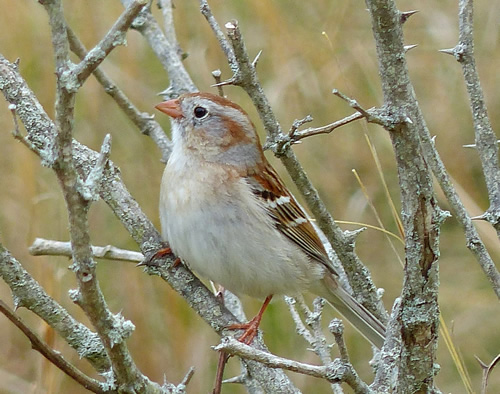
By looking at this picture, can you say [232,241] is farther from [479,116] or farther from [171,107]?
[479,116]

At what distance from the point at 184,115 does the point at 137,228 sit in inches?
30.4

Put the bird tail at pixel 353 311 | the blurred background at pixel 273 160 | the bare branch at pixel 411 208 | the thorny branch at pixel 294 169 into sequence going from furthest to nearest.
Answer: the blurred background at pixel 273 160, the bird tail at pixel 353 311, the thorny branch at pixel 294 169, the bare branch at pixel 411 208

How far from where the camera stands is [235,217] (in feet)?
8.71

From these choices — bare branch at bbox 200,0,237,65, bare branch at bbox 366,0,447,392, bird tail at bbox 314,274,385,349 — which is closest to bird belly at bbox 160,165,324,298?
bird tail at bbox 314,274,385,349

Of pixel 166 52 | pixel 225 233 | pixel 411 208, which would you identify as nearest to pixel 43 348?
pixel 411 208

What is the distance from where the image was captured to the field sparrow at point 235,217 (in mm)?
→ 2584

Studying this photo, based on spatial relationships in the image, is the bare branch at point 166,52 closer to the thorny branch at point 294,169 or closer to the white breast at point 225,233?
the white breast at point 225,233

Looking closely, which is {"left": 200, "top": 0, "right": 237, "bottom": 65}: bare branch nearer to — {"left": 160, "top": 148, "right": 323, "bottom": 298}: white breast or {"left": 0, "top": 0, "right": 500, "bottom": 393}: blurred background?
{"left": 160, "top": 148, "right": 323, "bottom": 298}: white breast

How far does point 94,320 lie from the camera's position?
1.44 meters

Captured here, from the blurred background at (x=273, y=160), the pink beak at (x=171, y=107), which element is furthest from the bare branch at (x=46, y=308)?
the blurred background at (x=273, y=160)

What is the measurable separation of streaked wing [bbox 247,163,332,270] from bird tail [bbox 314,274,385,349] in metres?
0.07

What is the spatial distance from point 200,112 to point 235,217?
1.53ft

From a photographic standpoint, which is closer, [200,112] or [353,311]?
[353,311]

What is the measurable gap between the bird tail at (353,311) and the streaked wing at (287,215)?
0.07m
